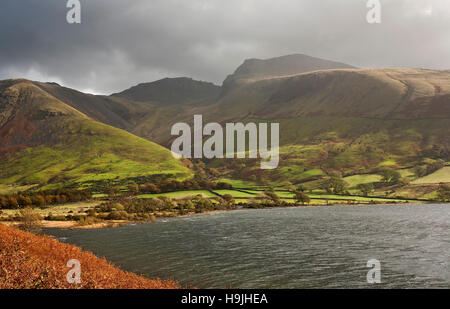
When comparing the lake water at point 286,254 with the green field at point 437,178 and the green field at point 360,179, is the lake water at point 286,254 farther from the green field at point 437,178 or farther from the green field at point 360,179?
the green field at point 360,179

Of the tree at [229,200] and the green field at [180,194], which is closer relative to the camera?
the tree at [229,200]

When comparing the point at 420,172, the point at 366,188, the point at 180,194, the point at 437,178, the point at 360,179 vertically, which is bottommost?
the point at 180,194

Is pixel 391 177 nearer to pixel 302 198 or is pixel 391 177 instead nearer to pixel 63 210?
pixel 302 198

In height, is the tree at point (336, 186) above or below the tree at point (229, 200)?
above

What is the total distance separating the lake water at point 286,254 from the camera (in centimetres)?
3073

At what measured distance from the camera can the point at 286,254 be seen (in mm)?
42844

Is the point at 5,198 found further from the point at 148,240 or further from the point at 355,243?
the point at 355,243

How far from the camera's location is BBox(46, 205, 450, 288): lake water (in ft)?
101

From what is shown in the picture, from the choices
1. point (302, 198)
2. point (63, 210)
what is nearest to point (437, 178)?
point (302, 198)

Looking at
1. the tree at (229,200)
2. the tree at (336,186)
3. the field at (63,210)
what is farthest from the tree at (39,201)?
the tree at (336,186)
